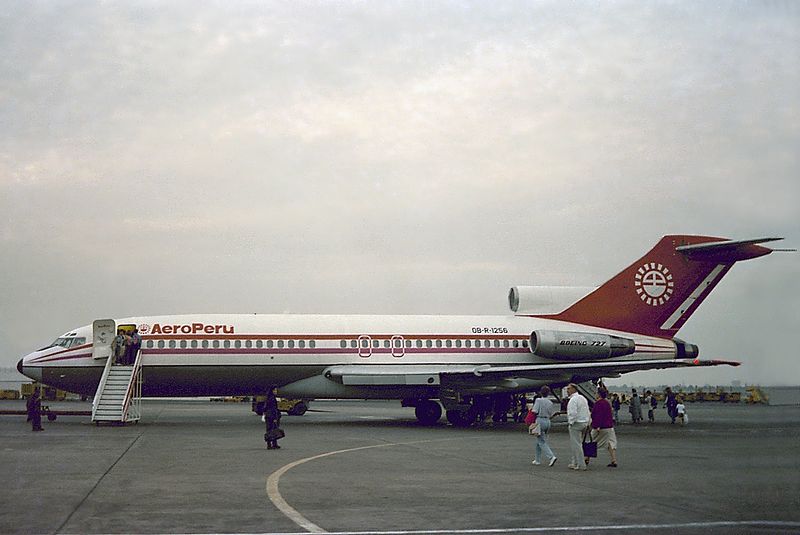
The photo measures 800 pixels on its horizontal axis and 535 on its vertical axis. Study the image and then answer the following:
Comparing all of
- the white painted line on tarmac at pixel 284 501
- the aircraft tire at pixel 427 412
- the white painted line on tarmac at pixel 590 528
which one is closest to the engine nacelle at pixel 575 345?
the aircraft tire at pixel 427 412

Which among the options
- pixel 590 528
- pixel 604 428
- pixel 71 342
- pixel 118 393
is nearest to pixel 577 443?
pixel 604 428

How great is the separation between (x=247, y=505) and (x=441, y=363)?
22.0 metres

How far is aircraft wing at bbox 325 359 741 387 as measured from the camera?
98.7 ft

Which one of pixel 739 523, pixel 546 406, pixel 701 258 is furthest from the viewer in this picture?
pixel 701 258

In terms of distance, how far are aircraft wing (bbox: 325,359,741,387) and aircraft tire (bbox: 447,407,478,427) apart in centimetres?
168

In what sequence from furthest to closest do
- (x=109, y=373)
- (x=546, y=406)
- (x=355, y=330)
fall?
1. (x=355, y=330)
2. (x=109, y=373)
3. (x=546, y=406)

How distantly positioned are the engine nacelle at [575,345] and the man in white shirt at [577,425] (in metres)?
15.7

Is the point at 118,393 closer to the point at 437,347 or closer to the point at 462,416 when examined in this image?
the point at 437,347

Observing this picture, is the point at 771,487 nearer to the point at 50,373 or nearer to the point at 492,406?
the point at 492,406

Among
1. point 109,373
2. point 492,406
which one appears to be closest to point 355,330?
point 492,406

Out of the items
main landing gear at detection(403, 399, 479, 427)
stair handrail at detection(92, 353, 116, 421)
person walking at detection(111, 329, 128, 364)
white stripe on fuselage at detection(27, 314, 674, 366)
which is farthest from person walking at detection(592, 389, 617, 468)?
person walking at detection(111, 329, 128, 364)

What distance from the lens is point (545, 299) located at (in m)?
35.8

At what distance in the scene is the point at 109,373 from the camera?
30562 millimetres

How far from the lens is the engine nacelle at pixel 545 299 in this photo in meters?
35.7
